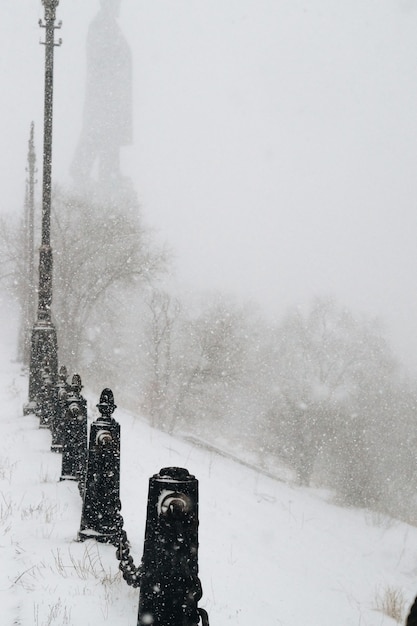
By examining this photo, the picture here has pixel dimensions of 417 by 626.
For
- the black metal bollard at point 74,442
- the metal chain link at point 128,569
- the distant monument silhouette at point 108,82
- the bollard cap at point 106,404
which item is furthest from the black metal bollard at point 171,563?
the distant monument silhouette at point 108,82

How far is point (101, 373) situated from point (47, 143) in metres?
21.8

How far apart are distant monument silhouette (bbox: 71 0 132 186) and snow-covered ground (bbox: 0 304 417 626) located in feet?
402

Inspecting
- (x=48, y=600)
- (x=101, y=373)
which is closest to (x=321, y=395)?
(x=101, y=373)

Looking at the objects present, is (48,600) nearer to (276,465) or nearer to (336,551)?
(336,551)

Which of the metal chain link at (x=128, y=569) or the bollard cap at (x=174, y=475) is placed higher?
the bollard cap at (x=174, y=475)

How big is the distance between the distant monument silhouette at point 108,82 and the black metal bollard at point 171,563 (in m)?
127

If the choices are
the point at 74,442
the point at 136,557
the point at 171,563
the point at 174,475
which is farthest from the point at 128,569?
the point at 74,442

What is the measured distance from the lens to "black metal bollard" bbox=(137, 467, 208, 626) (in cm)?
261

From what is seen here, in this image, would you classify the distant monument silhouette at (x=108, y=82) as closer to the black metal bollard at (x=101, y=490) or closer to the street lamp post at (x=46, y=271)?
the street lamp post at (x=46, y=271)

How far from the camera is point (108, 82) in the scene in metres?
149

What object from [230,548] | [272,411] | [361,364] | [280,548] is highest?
[230,548]

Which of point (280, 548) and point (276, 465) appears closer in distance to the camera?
point (280, 548)

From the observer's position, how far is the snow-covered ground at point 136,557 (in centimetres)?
329

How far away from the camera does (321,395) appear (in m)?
37.4
